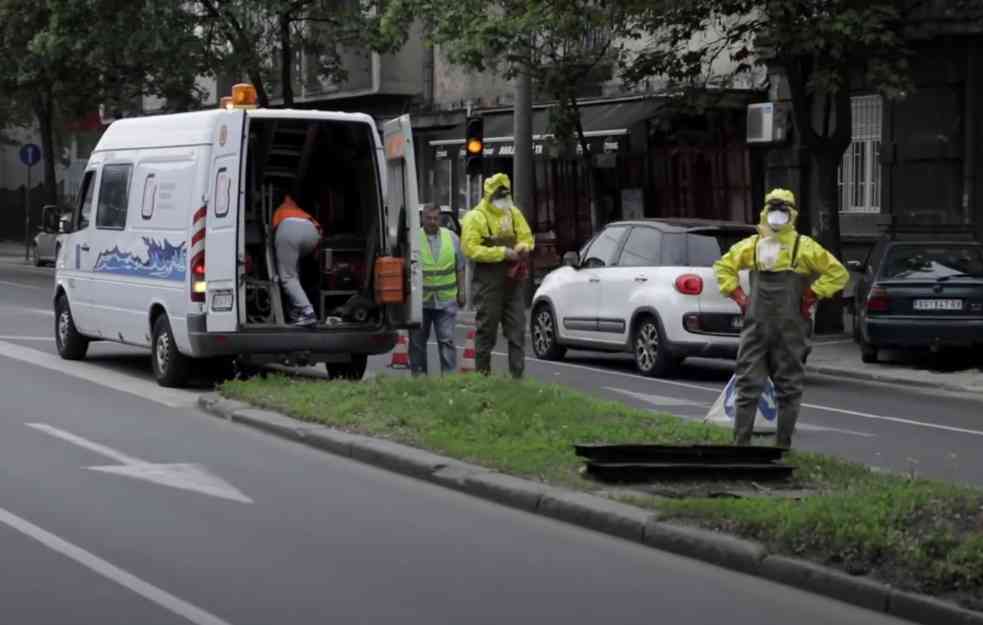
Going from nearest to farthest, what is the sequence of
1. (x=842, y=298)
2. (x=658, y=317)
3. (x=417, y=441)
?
(x=417, y=441)
(x=658, y=317)
(x=842, y=298)

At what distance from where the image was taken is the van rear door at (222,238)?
15336 mm

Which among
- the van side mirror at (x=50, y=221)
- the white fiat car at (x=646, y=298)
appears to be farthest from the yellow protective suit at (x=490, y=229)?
the van side mirror at (x=50, y=221)

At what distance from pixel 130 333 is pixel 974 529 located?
10.6 meters

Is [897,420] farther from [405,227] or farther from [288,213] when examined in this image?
[288,213]

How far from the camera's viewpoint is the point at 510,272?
15188mm

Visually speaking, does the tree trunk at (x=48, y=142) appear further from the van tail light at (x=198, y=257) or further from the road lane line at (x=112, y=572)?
the road lane line at (x=112, y=572)

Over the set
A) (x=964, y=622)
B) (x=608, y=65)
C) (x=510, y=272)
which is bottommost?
(x=964, y=622)

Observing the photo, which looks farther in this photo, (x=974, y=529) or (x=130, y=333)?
(x=130, y=333)

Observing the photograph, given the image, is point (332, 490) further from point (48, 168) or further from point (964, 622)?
point (48, 168)

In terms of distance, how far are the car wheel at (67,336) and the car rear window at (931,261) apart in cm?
919

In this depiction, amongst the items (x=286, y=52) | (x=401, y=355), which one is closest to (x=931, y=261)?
(x=401, y=355)

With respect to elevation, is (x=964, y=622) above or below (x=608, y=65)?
below

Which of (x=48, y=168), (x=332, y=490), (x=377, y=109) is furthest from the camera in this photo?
(x=48, y=168)

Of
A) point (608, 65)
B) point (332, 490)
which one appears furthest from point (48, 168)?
point (332, 490)
